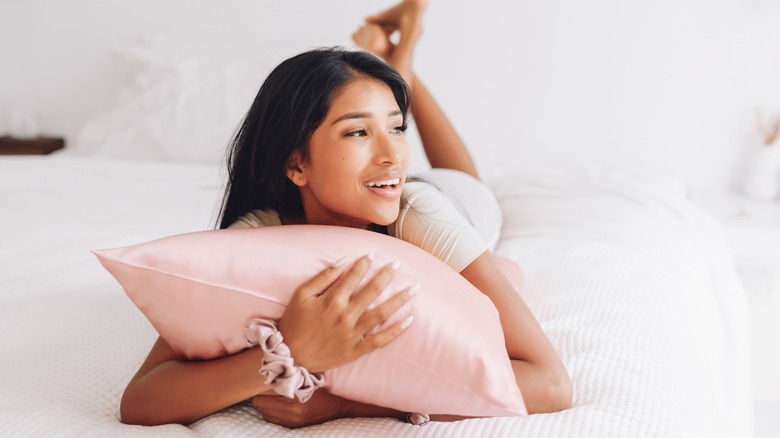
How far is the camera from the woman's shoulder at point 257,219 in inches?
41.6

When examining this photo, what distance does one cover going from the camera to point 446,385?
2.49 ft

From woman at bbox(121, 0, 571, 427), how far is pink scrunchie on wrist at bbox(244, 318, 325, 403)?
0.04 ft

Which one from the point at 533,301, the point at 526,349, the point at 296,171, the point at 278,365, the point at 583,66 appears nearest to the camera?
the point at 278,365

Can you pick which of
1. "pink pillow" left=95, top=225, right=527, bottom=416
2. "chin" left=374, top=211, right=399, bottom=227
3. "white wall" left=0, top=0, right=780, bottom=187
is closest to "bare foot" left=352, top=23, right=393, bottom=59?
"white wall" left=0, top=0, right=780, bottom=187

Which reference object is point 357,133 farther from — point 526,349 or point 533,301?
point 533,301

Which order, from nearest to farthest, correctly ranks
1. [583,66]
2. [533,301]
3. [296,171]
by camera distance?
[296,171], [533,301], [583,66]

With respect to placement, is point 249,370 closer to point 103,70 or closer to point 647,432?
point 647,432

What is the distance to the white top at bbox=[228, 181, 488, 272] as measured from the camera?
970 millimetres

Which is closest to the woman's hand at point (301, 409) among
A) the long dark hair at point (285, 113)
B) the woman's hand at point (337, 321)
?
the woman's hand at point (337, 321)

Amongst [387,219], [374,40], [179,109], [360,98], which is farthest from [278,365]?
[179,109]

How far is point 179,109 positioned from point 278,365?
1.74 m

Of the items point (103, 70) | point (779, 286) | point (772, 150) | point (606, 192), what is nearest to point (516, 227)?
point (606, 192)

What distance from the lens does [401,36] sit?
1898 mm

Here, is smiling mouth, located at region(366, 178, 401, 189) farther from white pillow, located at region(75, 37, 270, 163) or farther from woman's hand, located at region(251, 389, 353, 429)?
white pillow, located at region(75, 37, 270, 163)
